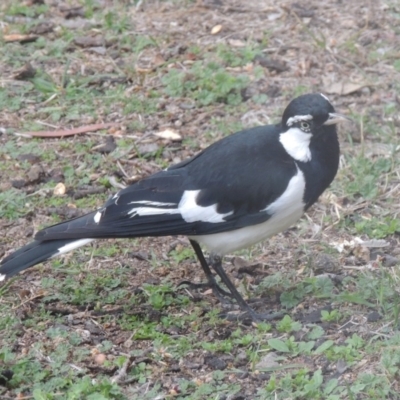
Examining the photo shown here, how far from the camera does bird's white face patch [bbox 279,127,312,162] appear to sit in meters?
4.43

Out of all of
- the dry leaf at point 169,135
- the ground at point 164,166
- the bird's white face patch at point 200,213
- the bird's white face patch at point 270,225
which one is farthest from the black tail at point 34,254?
the dry leaf at point 169,135

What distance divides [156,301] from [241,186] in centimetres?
70

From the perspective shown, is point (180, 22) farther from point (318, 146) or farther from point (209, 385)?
point (209, 385)

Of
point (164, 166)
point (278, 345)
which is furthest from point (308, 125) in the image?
point (164, 166)

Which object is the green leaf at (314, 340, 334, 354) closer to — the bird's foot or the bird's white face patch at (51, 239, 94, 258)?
the bird's foot

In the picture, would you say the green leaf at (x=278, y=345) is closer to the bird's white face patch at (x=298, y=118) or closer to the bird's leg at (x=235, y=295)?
the bird's leg at (x=235, y=295)

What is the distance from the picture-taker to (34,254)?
4445 millimetres

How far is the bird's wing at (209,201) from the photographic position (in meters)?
4.41

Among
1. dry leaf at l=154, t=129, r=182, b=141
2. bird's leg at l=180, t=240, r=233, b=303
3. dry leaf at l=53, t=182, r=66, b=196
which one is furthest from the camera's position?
dry leaf at l=154, t=129, r=182, b=141

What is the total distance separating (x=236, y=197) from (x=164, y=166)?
1386mm

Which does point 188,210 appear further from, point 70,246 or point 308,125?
point 308,125

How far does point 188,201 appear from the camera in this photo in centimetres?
450

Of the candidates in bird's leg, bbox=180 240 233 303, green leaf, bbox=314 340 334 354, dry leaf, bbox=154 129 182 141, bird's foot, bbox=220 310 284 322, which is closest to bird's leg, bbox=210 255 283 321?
bird's foot, bbox=220 310 284 322

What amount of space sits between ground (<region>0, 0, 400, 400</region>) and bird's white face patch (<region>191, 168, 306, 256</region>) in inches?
13.0
